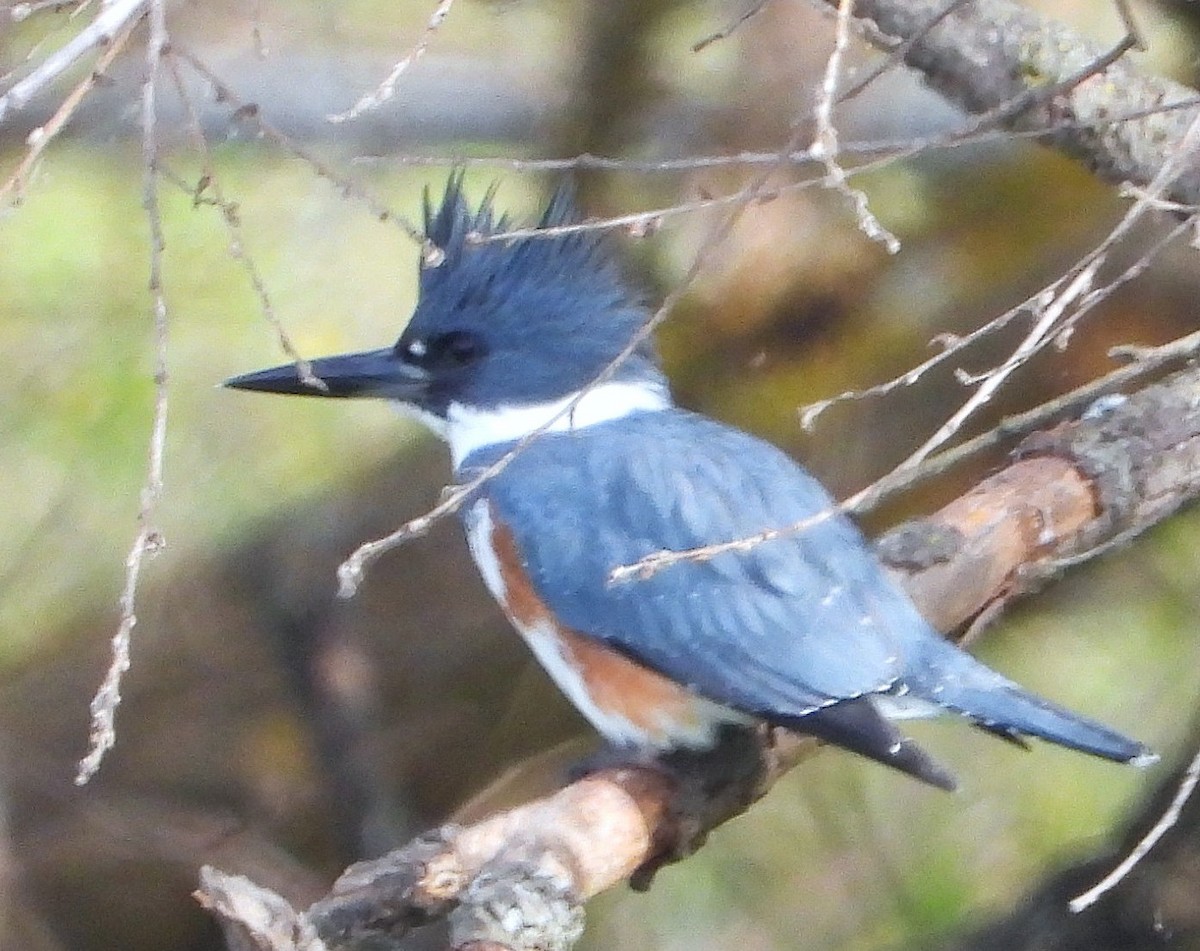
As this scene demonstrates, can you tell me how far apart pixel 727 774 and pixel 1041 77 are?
3.27 feet

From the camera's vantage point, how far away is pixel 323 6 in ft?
9.70

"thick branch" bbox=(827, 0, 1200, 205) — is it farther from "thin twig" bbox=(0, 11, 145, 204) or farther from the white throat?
"thin twig" bbox=(0, 11, 145, 204)

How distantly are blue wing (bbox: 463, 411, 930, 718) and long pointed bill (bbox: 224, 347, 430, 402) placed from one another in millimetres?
272

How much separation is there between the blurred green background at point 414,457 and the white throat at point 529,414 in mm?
259

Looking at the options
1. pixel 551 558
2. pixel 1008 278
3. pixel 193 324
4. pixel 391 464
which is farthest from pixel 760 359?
pixel 193 324

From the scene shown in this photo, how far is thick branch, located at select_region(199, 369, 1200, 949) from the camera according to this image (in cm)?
138

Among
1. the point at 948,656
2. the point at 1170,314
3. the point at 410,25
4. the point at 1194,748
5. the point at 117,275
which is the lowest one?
the point at 1194,748

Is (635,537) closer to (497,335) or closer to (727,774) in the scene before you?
(727,774)

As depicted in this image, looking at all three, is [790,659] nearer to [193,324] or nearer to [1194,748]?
[1194,748]

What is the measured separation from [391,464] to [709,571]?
871 millimetres

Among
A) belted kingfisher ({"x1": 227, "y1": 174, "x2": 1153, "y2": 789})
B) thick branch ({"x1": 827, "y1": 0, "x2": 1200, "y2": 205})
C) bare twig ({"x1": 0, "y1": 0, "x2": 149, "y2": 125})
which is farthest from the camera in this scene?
thick branch ({"x1": 827, "y1": 0, "x2": 1200, "y2": 205})

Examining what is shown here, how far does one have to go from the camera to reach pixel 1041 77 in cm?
212

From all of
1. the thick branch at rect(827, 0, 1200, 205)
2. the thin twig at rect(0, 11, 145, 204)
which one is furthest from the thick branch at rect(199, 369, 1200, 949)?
the thin twig at rect(0, 11, 145, 204)

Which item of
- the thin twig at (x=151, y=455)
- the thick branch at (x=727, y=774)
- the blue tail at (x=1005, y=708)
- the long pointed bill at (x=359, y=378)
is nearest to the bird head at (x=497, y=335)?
the long pointed bill at (x=359, y=378)
